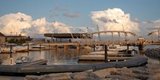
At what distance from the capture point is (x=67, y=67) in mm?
45000

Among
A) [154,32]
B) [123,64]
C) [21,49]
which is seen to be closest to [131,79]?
[123,64]

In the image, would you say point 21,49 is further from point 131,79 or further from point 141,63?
point 131,79

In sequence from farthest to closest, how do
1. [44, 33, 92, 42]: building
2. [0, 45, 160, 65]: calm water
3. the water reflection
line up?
1. [44, 33, 92, 42]: building
2. [0, 45, 160, 65]: calm water
3. the water reflection

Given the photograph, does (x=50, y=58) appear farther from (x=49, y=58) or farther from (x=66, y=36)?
(x=66, y=36)

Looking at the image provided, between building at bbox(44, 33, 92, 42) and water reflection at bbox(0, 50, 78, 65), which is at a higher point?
building at bbox(44, 33, 92, 42)

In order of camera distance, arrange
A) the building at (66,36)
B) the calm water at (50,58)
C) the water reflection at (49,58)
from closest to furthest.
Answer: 1. the water reflection at (49,58)
2. the calm water at (50,58)
3. the building at (66,36)

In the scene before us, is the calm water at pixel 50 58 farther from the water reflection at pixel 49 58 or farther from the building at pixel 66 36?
the building at pixel 66 36

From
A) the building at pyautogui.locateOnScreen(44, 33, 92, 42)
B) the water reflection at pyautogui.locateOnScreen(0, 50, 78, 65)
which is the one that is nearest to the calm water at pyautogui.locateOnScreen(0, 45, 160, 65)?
the water reflection at pyautogui.locateOnScreen(0, 50, 78, 65)

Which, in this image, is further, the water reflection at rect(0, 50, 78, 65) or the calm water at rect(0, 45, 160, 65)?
the calm water at rect(0, 45, 160, 65)

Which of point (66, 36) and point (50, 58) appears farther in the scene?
point (66, 36)

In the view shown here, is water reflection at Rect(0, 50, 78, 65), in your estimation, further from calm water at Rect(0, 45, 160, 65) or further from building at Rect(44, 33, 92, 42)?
building at Rect(44, 33, 92, 42)

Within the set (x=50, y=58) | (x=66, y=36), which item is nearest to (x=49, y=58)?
(x=50, y=58)

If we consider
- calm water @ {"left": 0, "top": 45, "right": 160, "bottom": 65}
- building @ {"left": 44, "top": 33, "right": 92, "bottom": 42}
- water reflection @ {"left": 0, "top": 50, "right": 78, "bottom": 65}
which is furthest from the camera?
building @ {"left": 44, "top": 33, "right": 92, "bottom": 42}

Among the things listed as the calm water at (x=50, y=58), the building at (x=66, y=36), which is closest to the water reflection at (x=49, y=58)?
the calm water at (x=50, y=58)
